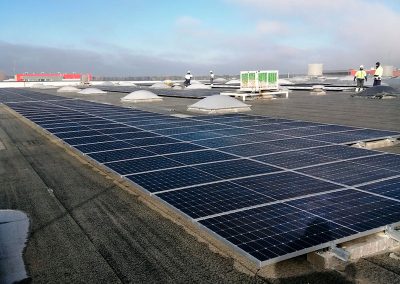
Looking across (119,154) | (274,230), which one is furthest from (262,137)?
(274,230)

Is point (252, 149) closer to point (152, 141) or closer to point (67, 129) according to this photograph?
point (152, 141)

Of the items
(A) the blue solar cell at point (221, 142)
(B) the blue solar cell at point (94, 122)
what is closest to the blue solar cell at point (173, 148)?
(A) the blue solar cell at point (221, 142)

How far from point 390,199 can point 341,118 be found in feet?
57.0

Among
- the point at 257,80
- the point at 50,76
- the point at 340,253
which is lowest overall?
the point at 340,253

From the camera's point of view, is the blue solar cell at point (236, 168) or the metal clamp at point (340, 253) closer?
the metal clamp at point (340, 253)

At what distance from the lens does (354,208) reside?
8.45m

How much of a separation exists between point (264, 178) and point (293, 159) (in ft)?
8.86

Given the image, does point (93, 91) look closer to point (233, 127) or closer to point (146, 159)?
point (233, 127)

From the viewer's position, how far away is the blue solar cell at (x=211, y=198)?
872cm

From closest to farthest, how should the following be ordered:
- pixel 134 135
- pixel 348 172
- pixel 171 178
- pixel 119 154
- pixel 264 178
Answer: pixel 264 178
pixel 171 178
pixel 348 172
pixel 119 154
pixel 134 135

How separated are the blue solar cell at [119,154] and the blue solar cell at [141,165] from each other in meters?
0.62

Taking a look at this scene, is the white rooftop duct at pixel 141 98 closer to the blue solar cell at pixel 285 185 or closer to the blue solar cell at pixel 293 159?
the blue solar cell at pixel 293 159

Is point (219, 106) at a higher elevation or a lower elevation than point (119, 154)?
higher

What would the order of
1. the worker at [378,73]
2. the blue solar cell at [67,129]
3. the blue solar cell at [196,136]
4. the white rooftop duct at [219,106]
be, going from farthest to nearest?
the worker at [378,73] < the white rooftop duct at [219,106] < the blue solar cell at [67,129] < the blue solar cell at [196,136]
